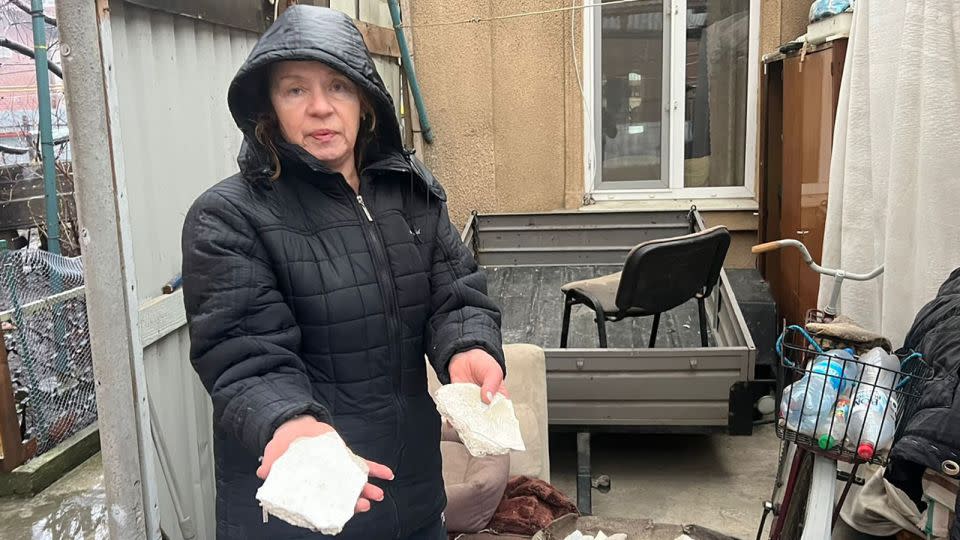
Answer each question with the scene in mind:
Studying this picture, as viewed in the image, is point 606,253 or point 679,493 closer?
point 679,493

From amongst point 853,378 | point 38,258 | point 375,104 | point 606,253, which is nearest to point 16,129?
point 38,258

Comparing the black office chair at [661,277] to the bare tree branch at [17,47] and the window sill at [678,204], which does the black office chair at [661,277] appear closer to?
the window sill at [678,204]

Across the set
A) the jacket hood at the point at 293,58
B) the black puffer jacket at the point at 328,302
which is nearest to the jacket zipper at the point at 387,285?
the black puffer jacket at the point at 328,302

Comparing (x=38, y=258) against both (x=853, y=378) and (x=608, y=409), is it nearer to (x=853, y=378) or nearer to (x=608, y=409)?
(x=608, y=409)

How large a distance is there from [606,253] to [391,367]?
429 centimetres

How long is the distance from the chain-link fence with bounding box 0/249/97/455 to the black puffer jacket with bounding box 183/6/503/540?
2914mm

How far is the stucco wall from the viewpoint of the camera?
6219mm

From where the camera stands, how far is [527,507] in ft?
10.4

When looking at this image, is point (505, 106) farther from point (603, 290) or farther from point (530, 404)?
point (530, 404)

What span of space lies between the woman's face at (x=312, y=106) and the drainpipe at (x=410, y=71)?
476cm

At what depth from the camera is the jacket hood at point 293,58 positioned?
→ 58.4 inches

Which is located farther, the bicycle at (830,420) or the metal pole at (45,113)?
the metal pole at (45,113)

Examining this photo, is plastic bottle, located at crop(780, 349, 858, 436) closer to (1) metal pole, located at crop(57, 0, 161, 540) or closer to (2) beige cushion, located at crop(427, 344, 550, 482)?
(2) beige cushion, located at crop(427, 344, 550, 482)

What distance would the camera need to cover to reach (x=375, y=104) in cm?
167
